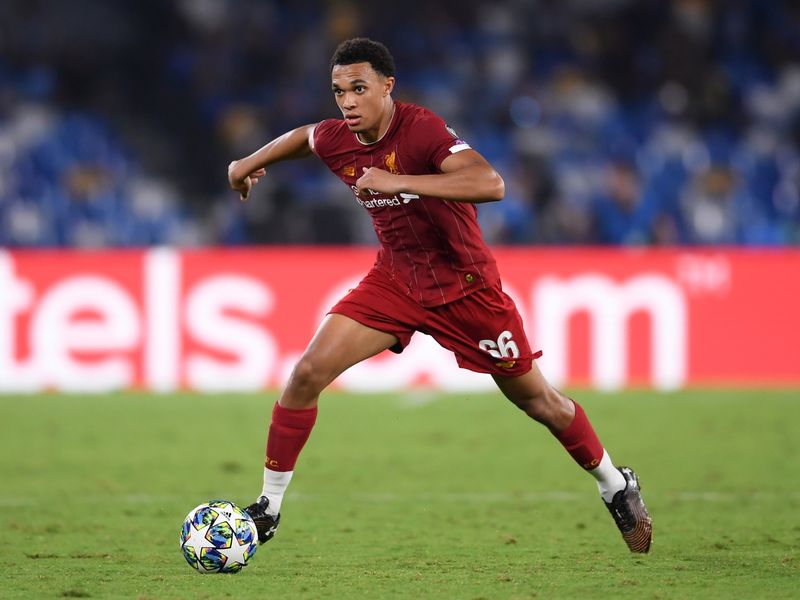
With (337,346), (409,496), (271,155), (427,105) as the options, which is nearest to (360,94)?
(271,155)

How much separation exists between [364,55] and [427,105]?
11875 mm

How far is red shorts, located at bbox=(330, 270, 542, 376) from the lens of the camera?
238 inches

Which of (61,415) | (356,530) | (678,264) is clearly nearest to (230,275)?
(61,415)

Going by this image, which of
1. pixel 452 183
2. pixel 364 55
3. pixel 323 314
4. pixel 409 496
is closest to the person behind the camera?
pixel 452 183

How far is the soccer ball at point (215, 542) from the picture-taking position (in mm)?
5473

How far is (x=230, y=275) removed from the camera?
43.1 ft

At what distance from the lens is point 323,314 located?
1304cm

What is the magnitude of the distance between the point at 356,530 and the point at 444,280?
1.52 metres

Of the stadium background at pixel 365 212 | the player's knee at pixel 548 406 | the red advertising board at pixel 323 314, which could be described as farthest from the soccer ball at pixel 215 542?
the stadium background at pixel 365 212

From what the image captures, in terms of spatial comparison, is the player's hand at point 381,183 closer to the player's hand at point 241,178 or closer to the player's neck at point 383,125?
the player's neck at point 383,125

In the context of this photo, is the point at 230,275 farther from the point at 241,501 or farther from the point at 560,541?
the point at 560,541

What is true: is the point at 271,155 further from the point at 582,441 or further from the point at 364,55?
the point at 582,441

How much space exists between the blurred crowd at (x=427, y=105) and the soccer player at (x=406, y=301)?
929 cm

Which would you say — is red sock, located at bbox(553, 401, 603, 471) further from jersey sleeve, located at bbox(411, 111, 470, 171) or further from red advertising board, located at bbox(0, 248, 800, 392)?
red advertising board, located at bbox(0, 248, 800, 392)
